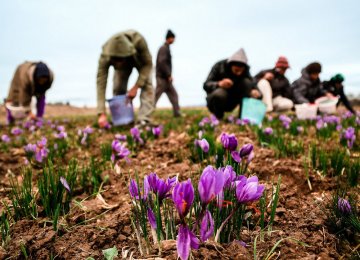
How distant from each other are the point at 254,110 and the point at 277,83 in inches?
133

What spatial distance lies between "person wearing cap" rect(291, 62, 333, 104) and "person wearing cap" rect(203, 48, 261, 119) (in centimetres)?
201

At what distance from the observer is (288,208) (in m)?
1.55

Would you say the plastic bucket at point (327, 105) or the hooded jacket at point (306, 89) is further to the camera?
the hooded jacket at point (306, 89)

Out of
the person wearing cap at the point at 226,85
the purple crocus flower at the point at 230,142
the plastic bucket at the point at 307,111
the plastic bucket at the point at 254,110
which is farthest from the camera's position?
the person wearing cap at the point at 226,85

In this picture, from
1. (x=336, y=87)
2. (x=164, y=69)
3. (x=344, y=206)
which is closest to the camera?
(x=344, y=206)

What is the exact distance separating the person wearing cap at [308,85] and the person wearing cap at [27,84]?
5614 millimetres

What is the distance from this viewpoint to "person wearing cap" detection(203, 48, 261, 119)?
5.69m

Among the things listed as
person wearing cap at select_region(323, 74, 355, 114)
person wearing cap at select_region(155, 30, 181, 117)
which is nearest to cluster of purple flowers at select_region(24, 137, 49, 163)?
person wearing cap at select_region(155, 30, 181, 117)

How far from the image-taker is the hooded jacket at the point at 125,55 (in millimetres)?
5098

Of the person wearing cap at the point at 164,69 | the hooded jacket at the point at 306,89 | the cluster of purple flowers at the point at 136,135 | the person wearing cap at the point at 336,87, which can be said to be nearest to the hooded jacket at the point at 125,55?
the cluster of purple flowers at the point at 136,135

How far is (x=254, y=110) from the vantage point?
16.7ft

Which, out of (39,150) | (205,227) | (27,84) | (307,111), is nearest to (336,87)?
(307,111)

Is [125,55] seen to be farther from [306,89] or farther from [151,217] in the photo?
[306,89]

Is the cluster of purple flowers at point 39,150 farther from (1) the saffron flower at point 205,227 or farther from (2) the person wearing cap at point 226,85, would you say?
(2) the person wearing cap at point 226,85
